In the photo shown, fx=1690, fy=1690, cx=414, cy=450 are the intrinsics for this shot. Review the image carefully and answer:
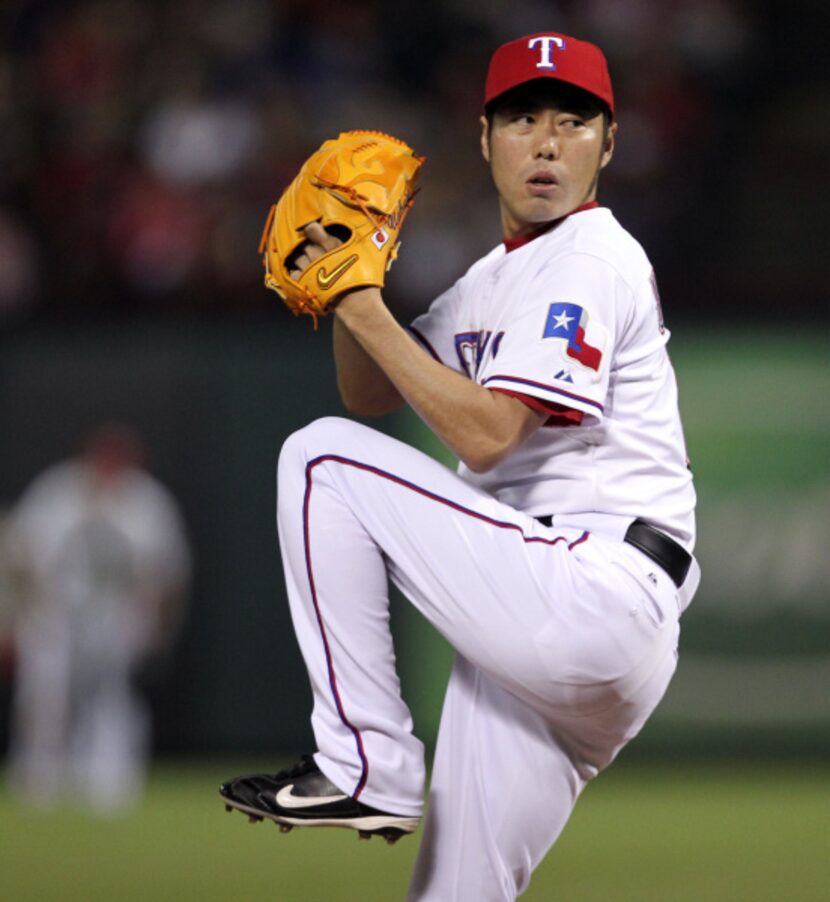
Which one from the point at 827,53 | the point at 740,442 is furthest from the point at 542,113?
the point at 827,53

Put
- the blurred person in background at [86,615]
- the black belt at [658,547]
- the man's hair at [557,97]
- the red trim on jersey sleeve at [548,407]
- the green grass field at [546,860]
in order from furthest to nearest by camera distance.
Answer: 1. the blurred person in background at [86,615]
2. the green grass field at [546,860]
3. the man's hair at [557,97]
4. the black belt at [658,547]
5. the red trim on jersey sleeve at [548,407]

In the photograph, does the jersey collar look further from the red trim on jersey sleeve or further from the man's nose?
the red trim on jersey sleeve

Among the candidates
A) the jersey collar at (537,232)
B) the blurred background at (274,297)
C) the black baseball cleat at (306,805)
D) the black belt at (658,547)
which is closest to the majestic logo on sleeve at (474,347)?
the jersey collar at (537,232)

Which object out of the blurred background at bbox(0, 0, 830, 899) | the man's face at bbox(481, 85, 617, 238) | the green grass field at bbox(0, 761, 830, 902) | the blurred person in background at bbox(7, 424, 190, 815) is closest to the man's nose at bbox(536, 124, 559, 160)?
the man's face at bbox(481, 85, 617, 238)

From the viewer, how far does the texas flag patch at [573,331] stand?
3.22 meters

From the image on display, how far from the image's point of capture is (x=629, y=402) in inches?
135

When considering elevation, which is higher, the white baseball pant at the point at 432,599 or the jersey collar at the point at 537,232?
the jersey collar at the point at 537,232

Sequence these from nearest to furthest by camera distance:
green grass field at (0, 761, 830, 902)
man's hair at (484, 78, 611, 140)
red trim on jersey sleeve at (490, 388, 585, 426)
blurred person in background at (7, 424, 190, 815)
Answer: red trim on jersey sleeve at (490, 388, 585, 426) → man's hair at (484, 78, 611, 140) → green grass field at (0, 761, 830, 902) → blurred person in background at (7, 424, 190, 815)

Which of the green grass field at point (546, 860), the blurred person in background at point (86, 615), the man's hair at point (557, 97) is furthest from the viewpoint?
the blurred person in background at point (86, 615)

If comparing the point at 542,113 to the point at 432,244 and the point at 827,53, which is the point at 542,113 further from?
the point at 827,53

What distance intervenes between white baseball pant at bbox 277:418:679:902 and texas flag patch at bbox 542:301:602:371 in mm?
337

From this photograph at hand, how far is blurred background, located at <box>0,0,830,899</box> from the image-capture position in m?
8.79

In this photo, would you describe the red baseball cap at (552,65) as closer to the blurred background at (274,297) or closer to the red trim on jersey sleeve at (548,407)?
the red trim on jersey sleeve at (548,407)

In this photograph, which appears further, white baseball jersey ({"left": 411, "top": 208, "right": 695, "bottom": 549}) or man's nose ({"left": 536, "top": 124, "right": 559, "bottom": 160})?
man's nose ({"left": 536, "top": 124, "right": 559, "bottom": 160})
